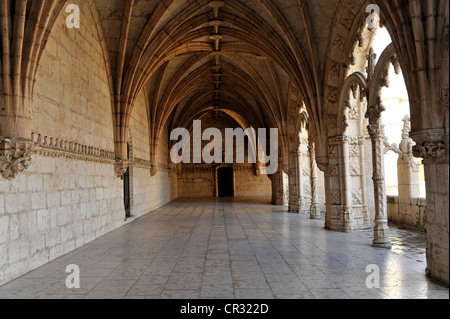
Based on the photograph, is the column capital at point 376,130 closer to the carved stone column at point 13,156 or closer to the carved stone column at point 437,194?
the carved stone column at point 437,194

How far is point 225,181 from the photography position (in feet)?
85.1

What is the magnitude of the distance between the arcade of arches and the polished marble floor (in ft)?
1.47

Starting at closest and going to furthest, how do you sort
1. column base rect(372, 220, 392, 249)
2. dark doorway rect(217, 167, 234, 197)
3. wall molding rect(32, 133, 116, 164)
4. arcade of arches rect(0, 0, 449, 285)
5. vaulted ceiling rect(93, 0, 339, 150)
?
1. arcade of arches rect(0, 0, 449, 285)
2. wall molding rect(32, 133, 116, 164)
3. column base rect(372, 220, 392, 249)
4. vaulted ceiling rect(93, 0, 339, 150)
5. dark doorway rect(217, 167, 234, 197)

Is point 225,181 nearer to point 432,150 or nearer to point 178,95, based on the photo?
point 178,95

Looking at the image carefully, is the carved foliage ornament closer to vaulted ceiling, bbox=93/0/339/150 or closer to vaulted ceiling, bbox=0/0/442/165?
vaulted ceiling, bbox=0/0/442/165

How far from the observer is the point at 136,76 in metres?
9.48

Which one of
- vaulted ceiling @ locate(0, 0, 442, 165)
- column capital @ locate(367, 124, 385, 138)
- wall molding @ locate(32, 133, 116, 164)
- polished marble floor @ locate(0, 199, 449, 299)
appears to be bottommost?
polished marble floor @ locate(0, 199, 449, 299)

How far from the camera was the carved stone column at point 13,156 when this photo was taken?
4355mm

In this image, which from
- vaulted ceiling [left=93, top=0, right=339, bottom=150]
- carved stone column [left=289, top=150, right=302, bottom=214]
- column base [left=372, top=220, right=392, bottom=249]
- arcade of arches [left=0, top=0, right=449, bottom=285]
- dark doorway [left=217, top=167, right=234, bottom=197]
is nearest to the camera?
arcade of arches [left=0, top=0, right=449, bottom=285]

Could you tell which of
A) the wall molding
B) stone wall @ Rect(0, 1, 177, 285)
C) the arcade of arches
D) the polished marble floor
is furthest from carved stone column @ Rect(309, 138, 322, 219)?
the wall molding

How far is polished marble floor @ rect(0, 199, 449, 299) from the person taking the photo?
3.68 metres

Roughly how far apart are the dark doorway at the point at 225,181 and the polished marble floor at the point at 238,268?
18.1 meters

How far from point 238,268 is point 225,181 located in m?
21.3

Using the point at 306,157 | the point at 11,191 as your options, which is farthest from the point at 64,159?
the point at 306,157
